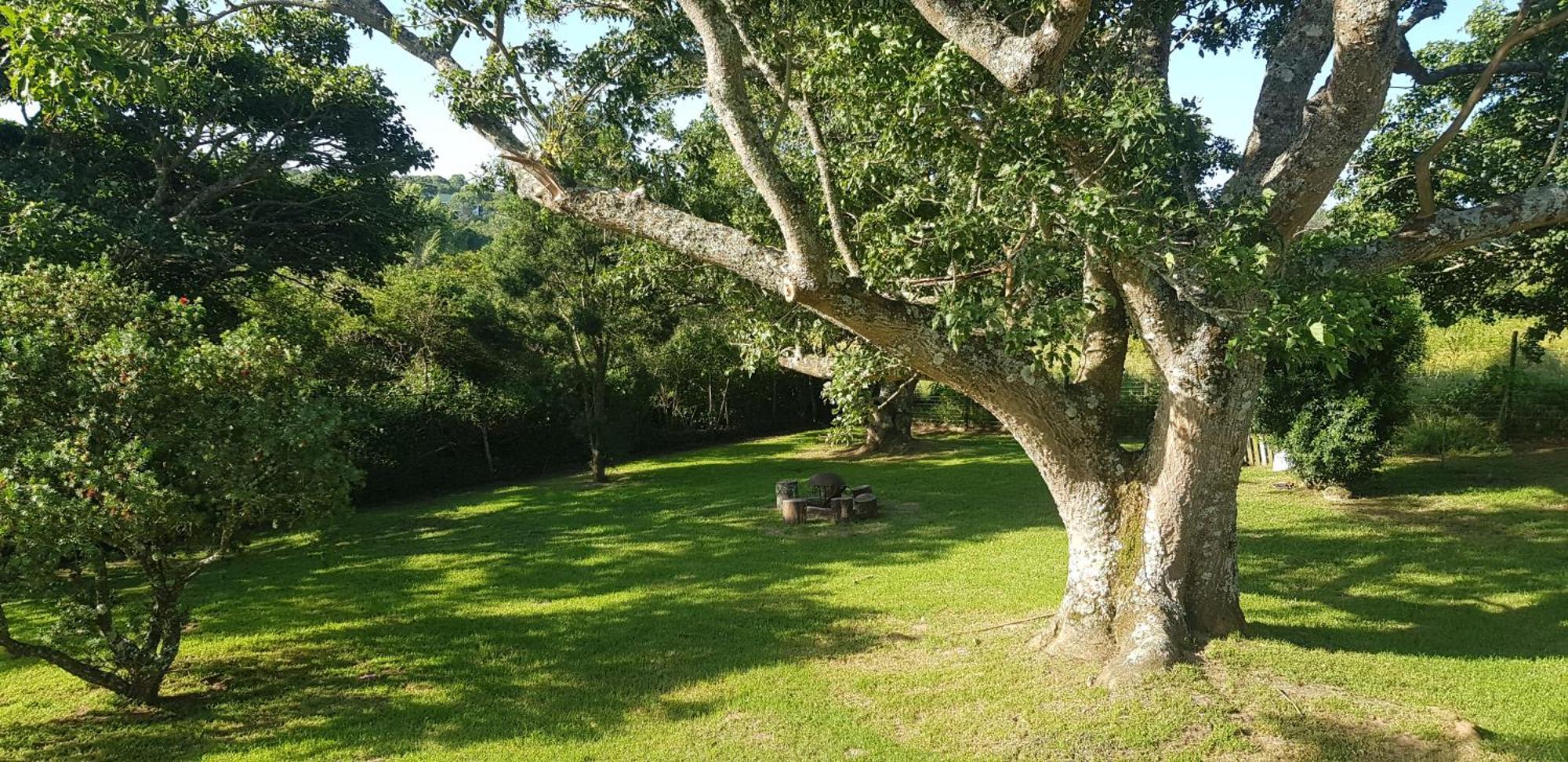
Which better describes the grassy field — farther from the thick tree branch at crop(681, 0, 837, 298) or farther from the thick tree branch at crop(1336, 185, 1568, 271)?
the thick tree branch at crop(681, 0, 837, 298)

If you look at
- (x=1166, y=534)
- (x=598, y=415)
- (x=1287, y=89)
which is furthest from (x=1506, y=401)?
(x=598, y=415)

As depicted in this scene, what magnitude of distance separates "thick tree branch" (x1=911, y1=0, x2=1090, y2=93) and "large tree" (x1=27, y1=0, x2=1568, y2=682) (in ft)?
0.04

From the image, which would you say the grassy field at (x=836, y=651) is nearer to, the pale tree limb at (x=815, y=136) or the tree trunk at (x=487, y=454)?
the pale tree limb at (x=815, y=136)

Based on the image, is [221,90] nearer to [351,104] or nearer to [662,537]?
[351,104]

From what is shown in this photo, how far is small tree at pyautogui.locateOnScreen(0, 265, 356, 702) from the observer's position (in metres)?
4.83

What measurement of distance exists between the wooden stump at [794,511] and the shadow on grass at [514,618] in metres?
0.28

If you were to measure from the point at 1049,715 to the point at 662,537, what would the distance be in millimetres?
6911

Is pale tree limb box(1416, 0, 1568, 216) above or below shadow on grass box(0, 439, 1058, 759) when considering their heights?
above

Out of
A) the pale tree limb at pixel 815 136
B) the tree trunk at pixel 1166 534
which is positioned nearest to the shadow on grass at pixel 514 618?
the tree trunk at pixel 1166 534

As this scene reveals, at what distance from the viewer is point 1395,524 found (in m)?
9.76

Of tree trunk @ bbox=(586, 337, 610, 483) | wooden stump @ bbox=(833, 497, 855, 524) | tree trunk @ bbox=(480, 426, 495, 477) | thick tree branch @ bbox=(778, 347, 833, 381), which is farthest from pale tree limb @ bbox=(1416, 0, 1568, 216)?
tree trunk @ bbox=(480, 426, 495, 477)

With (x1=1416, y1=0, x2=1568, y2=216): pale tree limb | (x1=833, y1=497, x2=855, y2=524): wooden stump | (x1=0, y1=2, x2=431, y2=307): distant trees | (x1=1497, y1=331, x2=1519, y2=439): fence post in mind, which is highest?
(x1=0, y1=2, x2=431, y2=307): distant trees

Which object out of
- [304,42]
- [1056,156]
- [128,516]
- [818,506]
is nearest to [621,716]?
[128,516]

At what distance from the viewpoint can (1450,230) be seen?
4766mm
